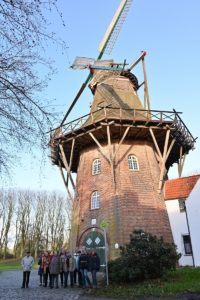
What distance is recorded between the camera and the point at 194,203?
1908 cm

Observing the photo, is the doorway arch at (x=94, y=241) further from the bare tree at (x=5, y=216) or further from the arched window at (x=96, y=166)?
the bare tree at (x=5, y=216)

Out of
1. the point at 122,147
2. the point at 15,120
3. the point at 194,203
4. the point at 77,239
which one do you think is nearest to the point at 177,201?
the point at 194,203

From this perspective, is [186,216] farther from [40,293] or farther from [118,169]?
[40,293]

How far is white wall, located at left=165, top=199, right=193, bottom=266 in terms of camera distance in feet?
61.7

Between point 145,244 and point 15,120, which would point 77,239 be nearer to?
point 145,244

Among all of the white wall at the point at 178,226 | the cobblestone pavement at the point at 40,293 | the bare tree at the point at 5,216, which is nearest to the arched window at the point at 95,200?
the white wall at the point at 178,226

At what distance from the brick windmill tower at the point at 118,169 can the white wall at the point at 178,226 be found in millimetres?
867

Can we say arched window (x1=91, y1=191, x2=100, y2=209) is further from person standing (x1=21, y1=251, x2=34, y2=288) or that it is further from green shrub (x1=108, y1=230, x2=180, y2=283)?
green shrub (x1=108, y1=230, x2=180, y2=283)

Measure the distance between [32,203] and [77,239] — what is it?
32.2 meters

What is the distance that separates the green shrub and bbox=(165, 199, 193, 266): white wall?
730cm

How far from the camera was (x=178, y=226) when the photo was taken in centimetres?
1958

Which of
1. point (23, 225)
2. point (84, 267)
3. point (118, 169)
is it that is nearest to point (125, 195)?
point (118, 169)

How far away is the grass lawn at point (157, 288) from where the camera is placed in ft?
30.6

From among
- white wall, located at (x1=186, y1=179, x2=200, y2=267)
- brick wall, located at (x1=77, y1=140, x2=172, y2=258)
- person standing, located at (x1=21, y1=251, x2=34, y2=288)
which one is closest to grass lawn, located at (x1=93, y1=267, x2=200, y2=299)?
person standing, located at (x1=21, y1=251, x2=34, y2=288)
